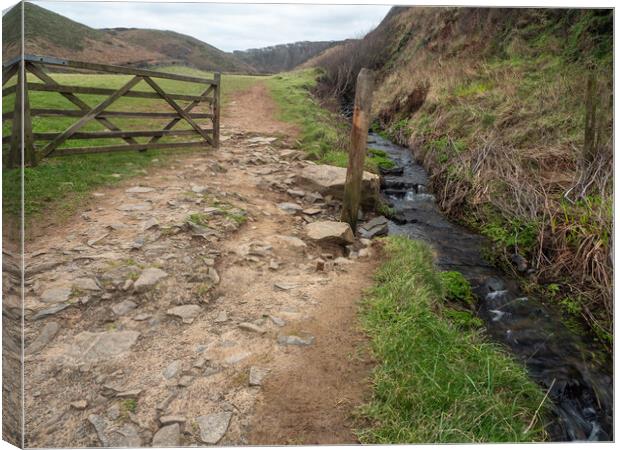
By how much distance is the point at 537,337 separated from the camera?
3.99 meters

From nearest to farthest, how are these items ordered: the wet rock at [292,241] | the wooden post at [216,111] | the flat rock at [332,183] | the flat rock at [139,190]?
the wet rock at [292,241]
the flat rock at [139,190]
the flat rock at [332,183]
the wooden post at [216,111]

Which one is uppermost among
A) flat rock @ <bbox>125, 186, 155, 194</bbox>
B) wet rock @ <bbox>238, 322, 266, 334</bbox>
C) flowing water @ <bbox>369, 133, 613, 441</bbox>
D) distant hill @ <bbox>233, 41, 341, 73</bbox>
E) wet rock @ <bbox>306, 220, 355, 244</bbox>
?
distant hill @ <bbox>233, 41, 341, 73</bbox>

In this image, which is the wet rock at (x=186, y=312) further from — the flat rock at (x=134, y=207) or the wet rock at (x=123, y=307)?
the flat rock at (x=134, y=207)

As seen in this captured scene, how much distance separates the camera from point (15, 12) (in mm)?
2229

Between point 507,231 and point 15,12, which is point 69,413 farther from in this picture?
point 507,231

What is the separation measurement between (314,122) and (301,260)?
24.2 ft

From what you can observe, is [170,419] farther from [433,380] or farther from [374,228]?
[374,228]

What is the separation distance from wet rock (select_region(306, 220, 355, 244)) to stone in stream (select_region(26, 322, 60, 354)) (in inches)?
117

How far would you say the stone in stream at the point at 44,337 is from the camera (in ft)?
8.44

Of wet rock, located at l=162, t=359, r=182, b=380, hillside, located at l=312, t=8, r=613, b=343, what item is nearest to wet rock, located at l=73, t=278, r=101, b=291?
wet rock, located at l=162, t=359, r=182, b=380

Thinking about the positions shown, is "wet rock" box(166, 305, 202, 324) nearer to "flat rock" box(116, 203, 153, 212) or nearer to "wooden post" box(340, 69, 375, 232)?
"flat rock" box(116, 203, 153, 212)

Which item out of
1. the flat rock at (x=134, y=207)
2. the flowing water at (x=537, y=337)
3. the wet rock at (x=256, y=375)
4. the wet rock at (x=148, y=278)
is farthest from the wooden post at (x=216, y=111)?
the wet rock at (x=256, y=375)

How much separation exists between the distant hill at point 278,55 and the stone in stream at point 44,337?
111 inches

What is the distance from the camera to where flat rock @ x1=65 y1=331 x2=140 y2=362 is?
8.46 ft
